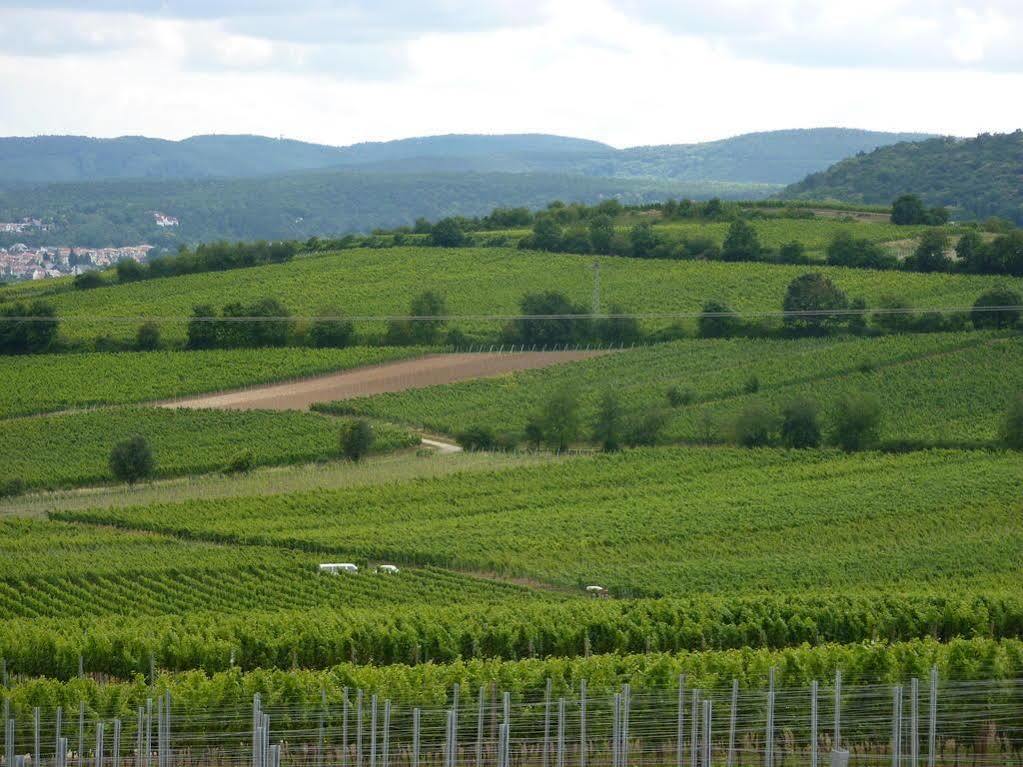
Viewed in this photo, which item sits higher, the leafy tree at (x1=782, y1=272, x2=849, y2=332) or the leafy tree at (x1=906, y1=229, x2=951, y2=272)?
the leafy tree at (x1=906, y1=229, x2=951, y2=272)

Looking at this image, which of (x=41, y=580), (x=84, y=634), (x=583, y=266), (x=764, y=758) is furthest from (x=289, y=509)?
(x=583, y=266)

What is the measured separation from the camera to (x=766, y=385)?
84.4m

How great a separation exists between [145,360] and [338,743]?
60529 millimetres

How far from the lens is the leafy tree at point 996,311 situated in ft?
294

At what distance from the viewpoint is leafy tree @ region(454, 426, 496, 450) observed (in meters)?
76.3

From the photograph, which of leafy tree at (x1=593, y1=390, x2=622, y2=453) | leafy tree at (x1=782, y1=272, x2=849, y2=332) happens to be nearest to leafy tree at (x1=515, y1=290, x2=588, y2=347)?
leafy tree at (x1=782, y1=272, x2=849, y2=332)

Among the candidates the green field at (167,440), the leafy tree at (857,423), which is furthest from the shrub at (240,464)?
the leafy tree at (857,423)

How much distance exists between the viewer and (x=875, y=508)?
203 ft

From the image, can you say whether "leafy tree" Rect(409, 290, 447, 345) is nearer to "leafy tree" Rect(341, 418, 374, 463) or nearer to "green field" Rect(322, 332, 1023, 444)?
"green field" Rect(322, 332, 1023, 444)

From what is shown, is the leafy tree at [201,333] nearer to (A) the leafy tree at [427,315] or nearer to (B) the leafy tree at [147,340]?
(B) the leafy tree at [147,340]

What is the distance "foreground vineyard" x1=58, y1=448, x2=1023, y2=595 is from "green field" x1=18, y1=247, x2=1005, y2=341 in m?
27.3

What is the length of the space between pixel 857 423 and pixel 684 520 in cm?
1674

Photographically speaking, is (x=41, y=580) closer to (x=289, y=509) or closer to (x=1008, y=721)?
(x=289, y=509)

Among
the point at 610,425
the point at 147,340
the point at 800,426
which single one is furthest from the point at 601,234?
the point at 800,426
